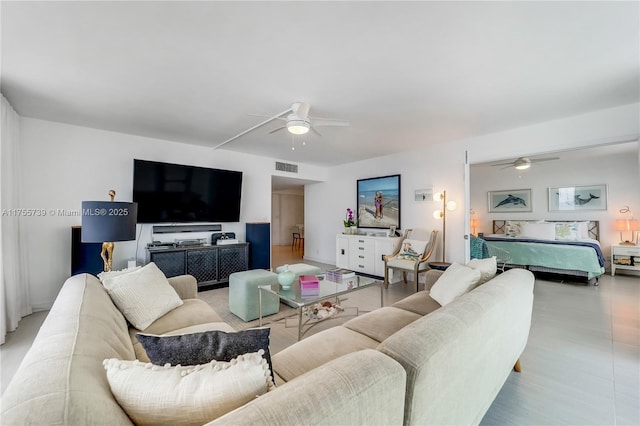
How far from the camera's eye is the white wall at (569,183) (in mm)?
5371

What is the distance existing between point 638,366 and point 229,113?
4510mm

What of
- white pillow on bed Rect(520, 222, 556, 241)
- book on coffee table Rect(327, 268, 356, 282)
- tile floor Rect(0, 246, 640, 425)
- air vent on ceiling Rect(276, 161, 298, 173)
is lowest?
tile floor Rect(0, 246, 640, 425)

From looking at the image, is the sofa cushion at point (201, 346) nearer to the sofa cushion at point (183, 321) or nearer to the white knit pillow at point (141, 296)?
the sofa cushion at point (183, 321)

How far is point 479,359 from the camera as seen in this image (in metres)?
1.25

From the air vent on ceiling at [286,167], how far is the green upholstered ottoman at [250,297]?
10.0 ft

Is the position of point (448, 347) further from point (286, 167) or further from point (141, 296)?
point (286, 167)

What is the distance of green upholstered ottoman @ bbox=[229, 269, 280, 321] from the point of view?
115 inches

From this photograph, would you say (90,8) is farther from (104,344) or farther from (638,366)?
(638,366)

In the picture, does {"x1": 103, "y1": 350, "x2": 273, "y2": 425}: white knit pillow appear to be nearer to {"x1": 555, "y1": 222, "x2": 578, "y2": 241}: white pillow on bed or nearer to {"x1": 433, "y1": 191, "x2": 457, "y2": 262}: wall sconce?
{"x1": 433, "y1": 191, "x2": 457, "y2": 262}: wall sconce

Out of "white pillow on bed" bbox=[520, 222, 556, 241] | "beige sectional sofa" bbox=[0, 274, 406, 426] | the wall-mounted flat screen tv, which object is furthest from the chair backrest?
"beige sectional sofa" bbox=[0, 274, 406, 426]

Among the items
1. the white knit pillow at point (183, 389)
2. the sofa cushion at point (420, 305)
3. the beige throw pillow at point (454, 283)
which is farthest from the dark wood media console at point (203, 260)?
the white knit pillow at point (183, 389)

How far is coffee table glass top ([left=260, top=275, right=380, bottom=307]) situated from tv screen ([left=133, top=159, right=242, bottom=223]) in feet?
7.74

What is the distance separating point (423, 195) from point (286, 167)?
2.91m

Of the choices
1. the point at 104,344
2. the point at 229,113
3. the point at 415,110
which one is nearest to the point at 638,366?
the point at 415,110
